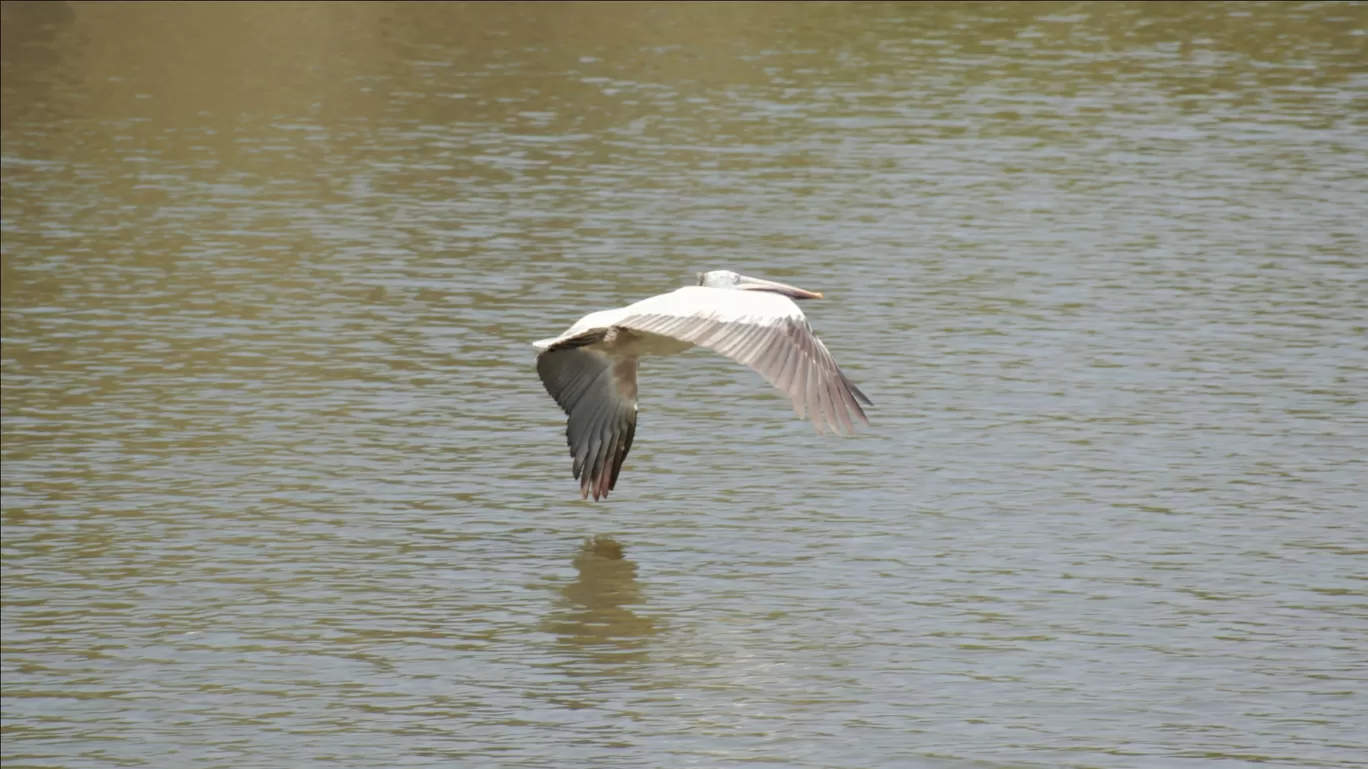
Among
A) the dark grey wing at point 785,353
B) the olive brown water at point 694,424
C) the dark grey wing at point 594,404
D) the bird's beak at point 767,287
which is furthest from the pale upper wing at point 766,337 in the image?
the olive brown water at point 694,424

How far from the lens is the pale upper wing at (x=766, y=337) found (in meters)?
9.32

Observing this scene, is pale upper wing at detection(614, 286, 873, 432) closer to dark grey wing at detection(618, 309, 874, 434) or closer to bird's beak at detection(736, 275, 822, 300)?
dark grey wing at detection(618, 309, 874, 434)

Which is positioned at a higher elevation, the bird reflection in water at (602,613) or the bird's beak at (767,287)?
the bird's beak at (767,287)

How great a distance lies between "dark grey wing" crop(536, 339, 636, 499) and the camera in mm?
11492

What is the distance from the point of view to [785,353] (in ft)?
31.4

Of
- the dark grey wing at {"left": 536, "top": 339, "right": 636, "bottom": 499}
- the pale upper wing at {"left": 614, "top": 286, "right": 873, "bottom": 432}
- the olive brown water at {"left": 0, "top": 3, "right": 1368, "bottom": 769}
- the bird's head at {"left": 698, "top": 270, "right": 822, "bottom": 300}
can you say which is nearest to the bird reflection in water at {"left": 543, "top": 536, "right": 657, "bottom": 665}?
the olive brown water at {"left": 0, "top": 3, "right": 1368, "bottom": 769}

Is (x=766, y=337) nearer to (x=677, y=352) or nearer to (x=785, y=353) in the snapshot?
(x=785, y=353)

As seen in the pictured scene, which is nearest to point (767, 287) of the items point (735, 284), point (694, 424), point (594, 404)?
point (735, 284)

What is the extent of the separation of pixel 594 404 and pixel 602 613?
41.5 inches

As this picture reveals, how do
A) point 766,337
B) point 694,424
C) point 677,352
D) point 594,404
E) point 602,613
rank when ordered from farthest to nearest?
point 694,424, point 594,404, point 602,613, point 677,352, point 766,337

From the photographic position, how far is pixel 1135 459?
13.4 m

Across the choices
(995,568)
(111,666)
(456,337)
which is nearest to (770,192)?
(456,337)

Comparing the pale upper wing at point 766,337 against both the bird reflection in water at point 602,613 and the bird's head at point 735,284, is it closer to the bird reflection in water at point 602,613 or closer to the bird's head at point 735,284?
the bird's head at point 735,284

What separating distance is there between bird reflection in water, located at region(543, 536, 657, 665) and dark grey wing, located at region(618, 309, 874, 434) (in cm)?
143
